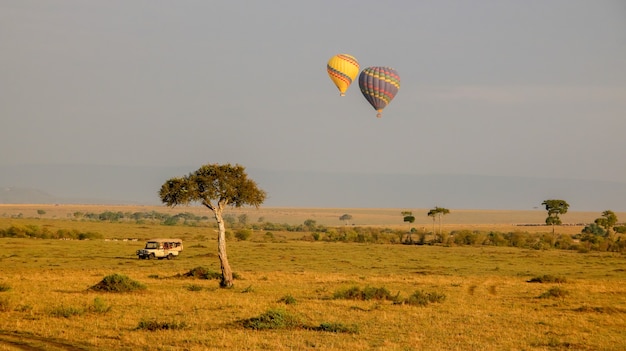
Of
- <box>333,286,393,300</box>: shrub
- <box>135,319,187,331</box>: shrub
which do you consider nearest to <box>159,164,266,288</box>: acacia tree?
<box>333,286,393,300</box>: shrub

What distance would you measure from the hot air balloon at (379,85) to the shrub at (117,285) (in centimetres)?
4335

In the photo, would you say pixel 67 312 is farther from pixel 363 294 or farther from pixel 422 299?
pixel 422 299

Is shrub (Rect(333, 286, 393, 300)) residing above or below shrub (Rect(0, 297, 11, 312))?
above

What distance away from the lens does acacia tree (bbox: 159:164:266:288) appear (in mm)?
41188

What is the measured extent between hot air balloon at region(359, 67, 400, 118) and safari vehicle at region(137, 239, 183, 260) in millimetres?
24216

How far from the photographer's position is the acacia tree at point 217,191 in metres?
41.2

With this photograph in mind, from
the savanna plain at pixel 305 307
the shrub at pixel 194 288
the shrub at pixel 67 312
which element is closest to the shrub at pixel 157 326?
the savanna plain at pixel 305 307

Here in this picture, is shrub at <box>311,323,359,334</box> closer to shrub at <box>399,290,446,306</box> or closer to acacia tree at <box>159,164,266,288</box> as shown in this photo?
shrub at <box>399,290,446,306</box>

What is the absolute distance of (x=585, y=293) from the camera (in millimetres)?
41938

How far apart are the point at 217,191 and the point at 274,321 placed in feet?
50.1

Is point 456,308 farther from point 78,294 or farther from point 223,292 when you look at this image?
point 78,294

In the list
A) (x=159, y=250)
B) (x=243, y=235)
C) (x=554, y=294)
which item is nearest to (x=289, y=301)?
(x=554, y=294)

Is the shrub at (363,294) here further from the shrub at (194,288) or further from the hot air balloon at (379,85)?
the hot air balloon at (379,85)

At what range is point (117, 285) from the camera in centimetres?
3688
